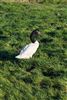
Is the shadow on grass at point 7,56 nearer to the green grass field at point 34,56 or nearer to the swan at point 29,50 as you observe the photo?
the green grass field at point 34,56

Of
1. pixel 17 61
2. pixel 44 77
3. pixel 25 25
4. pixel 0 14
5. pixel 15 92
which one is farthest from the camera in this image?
pixel 0 14

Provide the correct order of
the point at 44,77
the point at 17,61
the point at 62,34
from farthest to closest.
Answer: the point at 62,34 < the point at 17,61 < the point at 44,77

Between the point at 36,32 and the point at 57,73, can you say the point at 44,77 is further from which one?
the point at 36,32

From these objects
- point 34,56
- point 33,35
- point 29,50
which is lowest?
point 34,56

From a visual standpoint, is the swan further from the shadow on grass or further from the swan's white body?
the shadow on grass

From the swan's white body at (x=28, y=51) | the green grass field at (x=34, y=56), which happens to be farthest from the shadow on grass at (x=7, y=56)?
the swan's white body at (x=28, y=51)

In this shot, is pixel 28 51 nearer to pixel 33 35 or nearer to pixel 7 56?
pixel 7 56

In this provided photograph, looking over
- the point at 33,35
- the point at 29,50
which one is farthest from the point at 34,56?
the point at 33,35

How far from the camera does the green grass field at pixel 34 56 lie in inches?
364

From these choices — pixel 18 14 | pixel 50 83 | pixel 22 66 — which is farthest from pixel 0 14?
pixel 50 83

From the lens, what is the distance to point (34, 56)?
36.7ft

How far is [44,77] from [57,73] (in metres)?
0.42

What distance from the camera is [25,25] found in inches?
552

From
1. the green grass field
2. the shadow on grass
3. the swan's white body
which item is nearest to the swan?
the swan's white body
